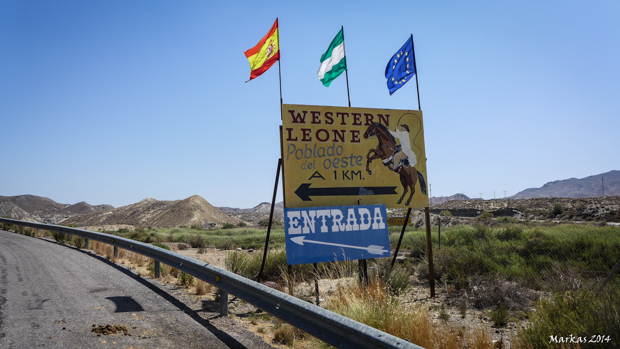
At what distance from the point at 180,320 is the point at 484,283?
753 cm

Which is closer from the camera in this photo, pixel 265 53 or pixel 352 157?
pixel 352 157

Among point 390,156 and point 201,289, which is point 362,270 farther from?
point 201,289

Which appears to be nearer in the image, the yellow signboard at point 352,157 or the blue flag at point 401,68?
the yellow signboard at point 352,157

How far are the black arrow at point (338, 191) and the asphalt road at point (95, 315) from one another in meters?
3.76

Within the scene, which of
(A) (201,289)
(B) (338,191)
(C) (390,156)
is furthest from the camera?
(C) (390,156)

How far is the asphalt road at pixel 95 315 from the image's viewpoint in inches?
165

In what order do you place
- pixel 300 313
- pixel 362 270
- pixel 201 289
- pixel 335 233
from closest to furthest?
pixel 300 313 < pixel 201 289 < pixel 335 233 < pixel 362 270

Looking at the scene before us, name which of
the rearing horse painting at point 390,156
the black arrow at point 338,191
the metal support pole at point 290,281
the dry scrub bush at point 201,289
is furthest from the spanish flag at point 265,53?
the dry scrub bush at point 201,289

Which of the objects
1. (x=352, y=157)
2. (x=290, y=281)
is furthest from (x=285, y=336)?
(x=352, y=157)

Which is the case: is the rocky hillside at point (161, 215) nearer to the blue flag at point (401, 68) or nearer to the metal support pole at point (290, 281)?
the blue flag at point (401, 68)

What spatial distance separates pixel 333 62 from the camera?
11.5 m

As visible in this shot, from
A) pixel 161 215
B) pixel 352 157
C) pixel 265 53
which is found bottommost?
pixel 161 215

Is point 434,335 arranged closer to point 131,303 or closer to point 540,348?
point 540,348

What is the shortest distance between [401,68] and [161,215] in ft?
193
